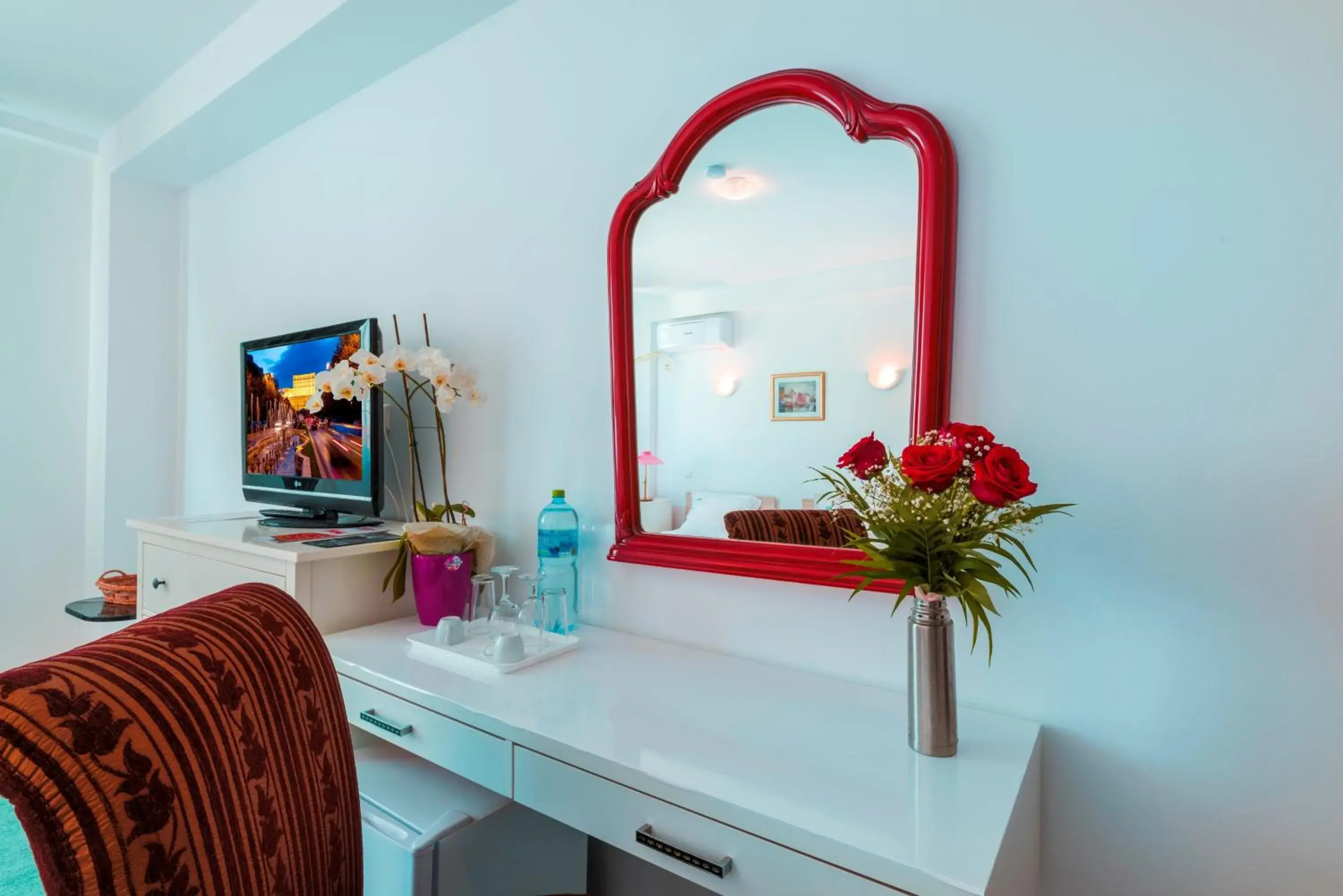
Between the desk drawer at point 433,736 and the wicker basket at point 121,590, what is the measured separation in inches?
65.9

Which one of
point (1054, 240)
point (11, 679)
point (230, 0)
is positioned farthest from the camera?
point (230, 0)

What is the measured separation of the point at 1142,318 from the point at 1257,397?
19 centimetres

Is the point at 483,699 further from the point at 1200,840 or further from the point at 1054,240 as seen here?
the point at 1054,240

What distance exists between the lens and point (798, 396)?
1.36 metres

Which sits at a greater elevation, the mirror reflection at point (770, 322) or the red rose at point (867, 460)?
the mirror reflection at point (770, 322)

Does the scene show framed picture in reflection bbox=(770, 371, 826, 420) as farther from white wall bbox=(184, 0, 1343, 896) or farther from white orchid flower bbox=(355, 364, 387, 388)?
white orchid flower bbox=(355, 364, 387, 388)

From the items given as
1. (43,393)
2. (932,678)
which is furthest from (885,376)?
(43,393)

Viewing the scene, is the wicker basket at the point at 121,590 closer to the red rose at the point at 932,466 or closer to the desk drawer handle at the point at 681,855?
the desk drawer handle at the point at 681,855

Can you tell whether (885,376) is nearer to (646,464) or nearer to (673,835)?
(646,464)

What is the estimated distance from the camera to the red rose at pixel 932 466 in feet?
3.03

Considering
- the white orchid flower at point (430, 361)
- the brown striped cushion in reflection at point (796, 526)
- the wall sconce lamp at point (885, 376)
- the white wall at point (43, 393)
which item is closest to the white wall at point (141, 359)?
the white wall at point (43, 393)

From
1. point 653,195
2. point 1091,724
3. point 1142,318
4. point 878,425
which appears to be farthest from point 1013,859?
point 653,195

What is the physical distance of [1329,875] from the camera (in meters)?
0.94

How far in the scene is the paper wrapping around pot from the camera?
1670 mm
